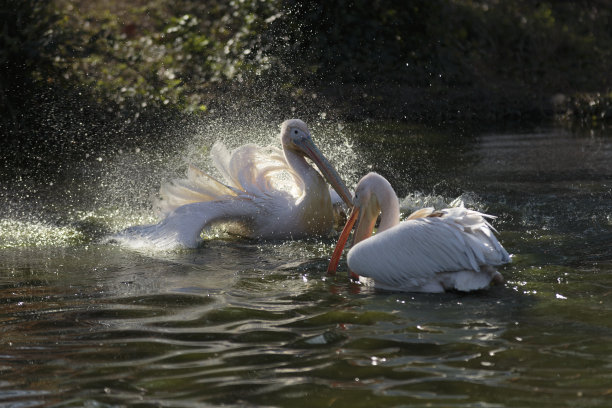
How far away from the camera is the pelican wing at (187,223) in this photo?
5887mm

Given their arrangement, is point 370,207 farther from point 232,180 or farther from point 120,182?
point 120,182

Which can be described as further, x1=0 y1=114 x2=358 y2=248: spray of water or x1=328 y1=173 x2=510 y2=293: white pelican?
x1=0 y1=114 x2=358 y2=248: spray of water

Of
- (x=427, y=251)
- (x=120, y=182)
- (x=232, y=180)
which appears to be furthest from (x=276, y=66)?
(x=427, y=251)

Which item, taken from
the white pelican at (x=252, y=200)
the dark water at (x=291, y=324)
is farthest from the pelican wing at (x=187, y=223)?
the dark water at (x=291, y=324)

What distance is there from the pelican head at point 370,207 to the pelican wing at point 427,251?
421mm

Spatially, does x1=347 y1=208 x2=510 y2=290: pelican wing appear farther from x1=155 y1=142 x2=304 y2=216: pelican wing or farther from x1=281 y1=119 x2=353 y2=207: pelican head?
x1=155 y1=142 x2=304 y2=216: pelican wing

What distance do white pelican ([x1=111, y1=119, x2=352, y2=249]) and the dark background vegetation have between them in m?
4.07

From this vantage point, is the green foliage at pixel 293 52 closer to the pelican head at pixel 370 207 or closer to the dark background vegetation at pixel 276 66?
the dark background vegetation at pixel 276 66

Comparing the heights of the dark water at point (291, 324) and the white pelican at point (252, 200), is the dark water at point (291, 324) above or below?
below

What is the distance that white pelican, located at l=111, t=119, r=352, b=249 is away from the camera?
6039 mm

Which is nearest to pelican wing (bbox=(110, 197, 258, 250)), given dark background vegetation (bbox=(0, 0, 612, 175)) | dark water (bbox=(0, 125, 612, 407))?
dark water (bbox=(0, 125, 612, 407))

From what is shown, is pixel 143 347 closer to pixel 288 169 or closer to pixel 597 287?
pixel 597 287

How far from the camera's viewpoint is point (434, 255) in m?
4.18

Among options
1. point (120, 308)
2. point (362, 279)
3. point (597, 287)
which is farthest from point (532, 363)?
point (120, 308)
